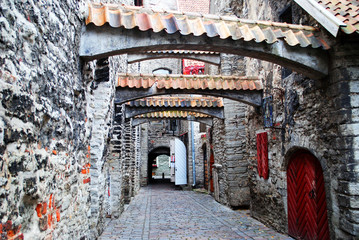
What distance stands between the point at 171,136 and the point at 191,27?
571 inches

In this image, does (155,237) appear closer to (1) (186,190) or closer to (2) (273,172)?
(2) (273,172)

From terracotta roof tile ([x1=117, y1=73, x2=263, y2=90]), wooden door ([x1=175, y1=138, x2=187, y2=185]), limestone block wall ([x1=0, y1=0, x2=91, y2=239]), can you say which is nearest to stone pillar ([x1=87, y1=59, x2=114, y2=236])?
terracotta roof tile ([x1=117, y1=73, x2=263, y2=90])

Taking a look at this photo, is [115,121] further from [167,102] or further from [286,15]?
[286,15]

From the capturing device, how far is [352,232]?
342 centimetres

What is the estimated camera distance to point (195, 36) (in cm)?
344

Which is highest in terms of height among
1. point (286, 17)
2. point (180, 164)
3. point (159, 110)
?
point (286, 17)

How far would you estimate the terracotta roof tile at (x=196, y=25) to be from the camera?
312 cm

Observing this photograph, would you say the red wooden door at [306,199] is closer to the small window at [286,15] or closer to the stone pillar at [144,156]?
the small window at [286,15]

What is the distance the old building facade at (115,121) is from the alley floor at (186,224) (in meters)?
0.41

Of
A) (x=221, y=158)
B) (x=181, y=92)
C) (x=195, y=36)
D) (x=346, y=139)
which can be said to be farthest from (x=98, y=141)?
(x=221, y=158)

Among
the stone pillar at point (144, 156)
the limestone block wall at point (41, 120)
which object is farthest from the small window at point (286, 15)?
the stone pillar at point (144, 156)

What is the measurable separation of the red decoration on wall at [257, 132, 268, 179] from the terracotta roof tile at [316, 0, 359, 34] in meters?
2.91

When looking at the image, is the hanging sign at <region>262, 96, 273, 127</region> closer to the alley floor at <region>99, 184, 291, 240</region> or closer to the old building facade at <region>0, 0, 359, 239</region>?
the old building facade at <region>0, 0, 359, 239</region>

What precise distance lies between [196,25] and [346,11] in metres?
2.11
